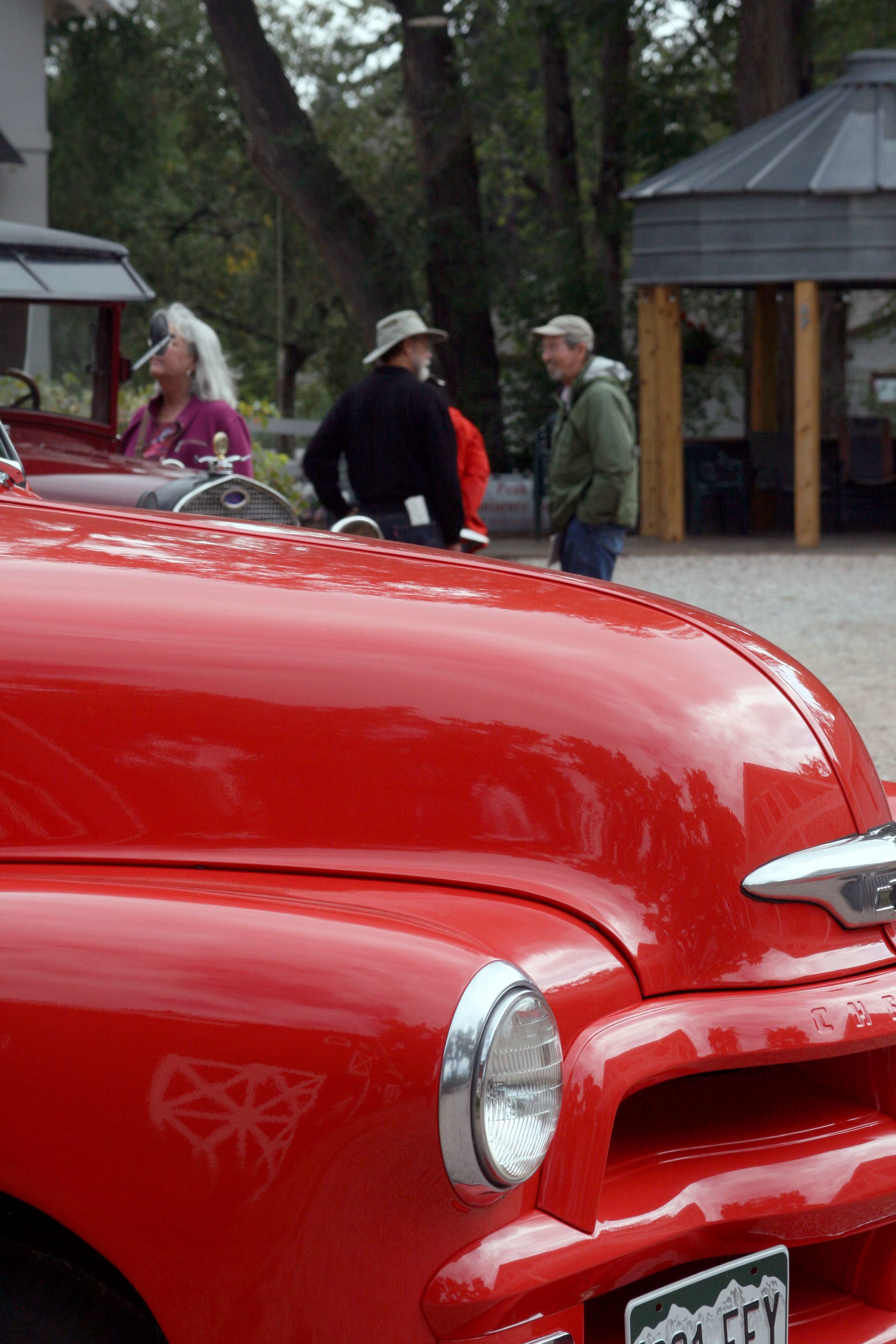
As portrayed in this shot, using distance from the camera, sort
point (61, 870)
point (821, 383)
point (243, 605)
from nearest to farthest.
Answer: point (61, 870) → point (243, 605) → point (821, 383)

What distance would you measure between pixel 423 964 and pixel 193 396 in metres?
4.90

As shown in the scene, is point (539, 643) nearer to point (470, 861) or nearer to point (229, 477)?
point (470, 861)

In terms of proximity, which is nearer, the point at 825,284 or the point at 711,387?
the point at 825,284

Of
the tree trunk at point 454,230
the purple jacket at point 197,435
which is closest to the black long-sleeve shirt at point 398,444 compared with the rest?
the purple jacket at point 197,435

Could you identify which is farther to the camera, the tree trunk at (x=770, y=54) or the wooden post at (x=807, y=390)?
the tree trunk at (x=770, y=54)

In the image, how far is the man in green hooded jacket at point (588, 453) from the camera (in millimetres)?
7641

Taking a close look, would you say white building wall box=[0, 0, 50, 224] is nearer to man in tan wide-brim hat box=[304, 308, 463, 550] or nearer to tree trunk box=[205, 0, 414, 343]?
tree trunk box=[205, 0, 414, 343]

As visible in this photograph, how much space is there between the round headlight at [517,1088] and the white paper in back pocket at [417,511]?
17.6 ft

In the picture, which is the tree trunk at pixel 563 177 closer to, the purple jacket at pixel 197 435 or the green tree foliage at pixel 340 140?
the green tree foliage at pixel 340 140

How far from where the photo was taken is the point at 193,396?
632 cm

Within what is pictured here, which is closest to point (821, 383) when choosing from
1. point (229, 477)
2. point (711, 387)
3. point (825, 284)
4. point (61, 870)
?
point (711, 387)

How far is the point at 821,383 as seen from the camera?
26.4 meters

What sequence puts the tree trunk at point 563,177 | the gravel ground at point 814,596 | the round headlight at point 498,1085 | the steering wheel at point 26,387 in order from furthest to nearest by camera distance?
1. the tree trunk at point 563,177
2. the gravel ground at point 814,596
3. the steering wheel at point 26,387
4. the round headlight at point 498,1085

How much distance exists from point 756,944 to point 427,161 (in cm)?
1966
